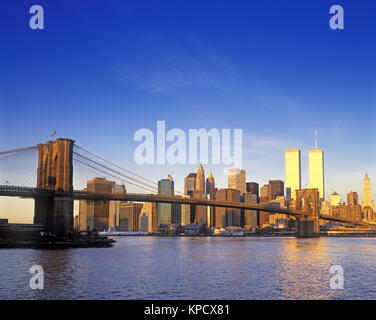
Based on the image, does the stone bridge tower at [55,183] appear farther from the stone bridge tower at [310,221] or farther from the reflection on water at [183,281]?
the stone bridge tower at [310,221]

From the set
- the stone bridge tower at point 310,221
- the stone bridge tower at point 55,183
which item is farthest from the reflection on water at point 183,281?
the stone bridge tower at point 310,221

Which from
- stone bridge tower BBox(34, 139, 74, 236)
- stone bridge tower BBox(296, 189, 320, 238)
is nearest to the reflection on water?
stone bridge tower BBox(34, 139, 74, 236)

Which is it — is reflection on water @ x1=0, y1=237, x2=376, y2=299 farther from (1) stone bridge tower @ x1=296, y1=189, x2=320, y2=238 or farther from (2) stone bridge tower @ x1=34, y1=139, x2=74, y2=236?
(1) stone bridge tower @ x1=296, y1=189, x2=320, y2=238

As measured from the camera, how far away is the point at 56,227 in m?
81.3

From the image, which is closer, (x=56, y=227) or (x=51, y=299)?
(x=51, y=299)

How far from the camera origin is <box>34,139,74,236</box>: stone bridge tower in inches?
3216

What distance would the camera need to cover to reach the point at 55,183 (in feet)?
278

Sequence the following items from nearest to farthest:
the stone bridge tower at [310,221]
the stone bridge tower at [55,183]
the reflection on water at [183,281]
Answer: the reflection on water at [183,281], the stone bridge tower at [55,183], the stone bridge tower at [310,221]

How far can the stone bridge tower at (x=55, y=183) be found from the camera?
81.7 meters

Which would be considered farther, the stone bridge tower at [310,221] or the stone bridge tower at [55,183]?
the stone bridge tower at [310,221]

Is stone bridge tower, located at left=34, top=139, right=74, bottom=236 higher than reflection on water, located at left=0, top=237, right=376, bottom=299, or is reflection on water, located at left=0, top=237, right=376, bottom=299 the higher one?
stone bridge tower, located at left=34, top=139, right=74, bottom=236
